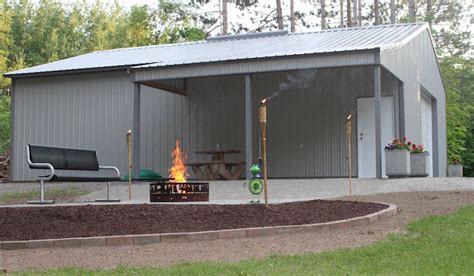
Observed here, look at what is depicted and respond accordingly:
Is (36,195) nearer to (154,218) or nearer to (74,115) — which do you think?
(74,115)

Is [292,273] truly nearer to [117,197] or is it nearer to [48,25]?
[117,197]

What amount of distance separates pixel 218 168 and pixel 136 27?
82.3 feet

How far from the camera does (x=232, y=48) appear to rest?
1888 cm

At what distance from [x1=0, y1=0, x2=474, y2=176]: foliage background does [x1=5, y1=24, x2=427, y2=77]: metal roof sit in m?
11.2

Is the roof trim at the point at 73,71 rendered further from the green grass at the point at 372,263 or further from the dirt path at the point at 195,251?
the green grass at the point at 372,263

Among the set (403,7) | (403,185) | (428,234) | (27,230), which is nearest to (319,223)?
(428,234)

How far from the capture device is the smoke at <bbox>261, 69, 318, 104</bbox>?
17.5 meters

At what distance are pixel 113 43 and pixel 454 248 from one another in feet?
112

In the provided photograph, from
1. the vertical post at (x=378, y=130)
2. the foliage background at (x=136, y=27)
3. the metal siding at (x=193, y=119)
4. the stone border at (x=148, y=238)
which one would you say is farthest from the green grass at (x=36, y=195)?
the foliage background at (x=136, y=27)

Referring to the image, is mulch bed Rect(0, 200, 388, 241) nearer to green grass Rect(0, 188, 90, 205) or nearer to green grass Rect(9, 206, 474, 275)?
green grass Rect(9, 206, 474, 275)

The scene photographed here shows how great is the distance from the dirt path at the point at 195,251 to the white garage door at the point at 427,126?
13194 millimetres

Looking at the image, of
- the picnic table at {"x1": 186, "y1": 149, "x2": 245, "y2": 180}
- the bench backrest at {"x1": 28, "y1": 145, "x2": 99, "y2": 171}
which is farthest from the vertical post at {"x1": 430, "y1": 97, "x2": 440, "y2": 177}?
the bench backrest at {"x1": 28, "y1": 145, "x2": 99, "y2": 171}

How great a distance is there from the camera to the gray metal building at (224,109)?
1761 cm

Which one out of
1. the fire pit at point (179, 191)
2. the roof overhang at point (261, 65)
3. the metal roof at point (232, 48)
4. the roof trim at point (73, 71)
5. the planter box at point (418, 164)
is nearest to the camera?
the fire pit at point (179, 191)
